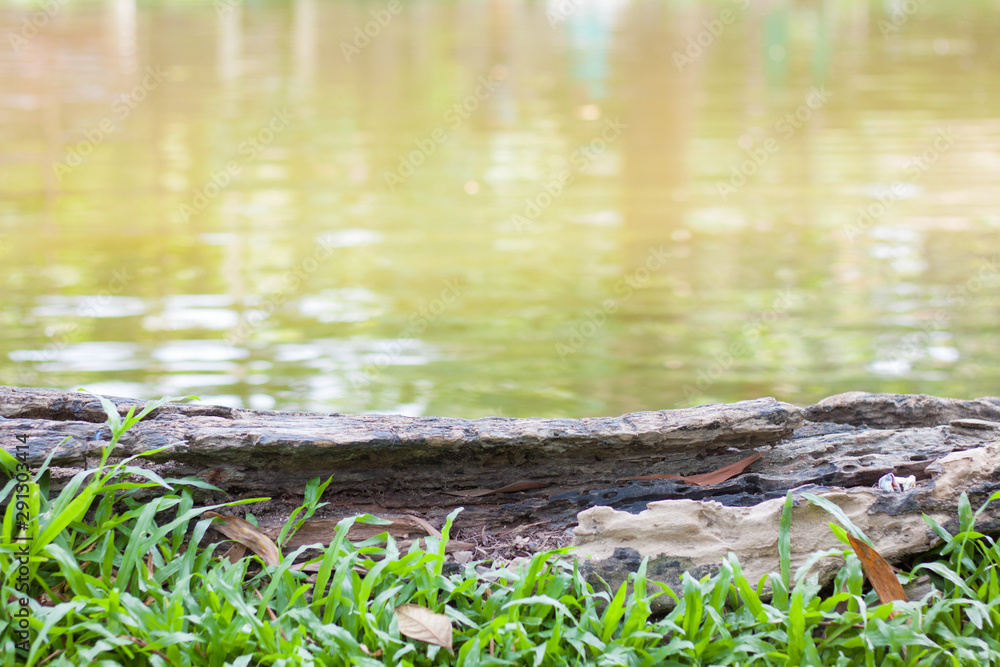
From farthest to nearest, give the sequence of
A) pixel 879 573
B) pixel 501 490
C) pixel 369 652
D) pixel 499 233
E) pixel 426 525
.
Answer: pixel 499 233 < pixel 501 490 < pixel 426 525 < pixel 879 573 < pixel 369 652

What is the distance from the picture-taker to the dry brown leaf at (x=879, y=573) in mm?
2016

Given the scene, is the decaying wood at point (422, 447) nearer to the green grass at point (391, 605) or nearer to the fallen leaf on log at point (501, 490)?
the fallen leaf on log at point (501, 490)

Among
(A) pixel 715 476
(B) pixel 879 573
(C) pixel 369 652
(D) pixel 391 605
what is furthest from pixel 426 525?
(B) pixel 879 573

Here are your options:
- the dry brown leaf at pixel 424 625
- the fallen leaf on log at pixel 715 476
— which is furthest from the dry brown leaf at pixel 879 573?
the dry brown leaf at pixel 424 625

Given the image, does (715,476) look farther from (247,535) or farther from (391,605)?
(247,535)

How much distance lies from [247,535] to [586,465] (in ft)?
2.83

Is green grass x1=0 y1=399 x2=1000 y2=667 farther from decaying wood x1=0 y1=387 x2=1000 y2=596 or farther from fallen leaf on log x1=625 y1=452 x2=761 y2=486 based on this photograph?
fallen leaf on log x1=625 y1=452 x2=761 y2=486

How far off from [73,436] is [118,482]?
0.17 meters

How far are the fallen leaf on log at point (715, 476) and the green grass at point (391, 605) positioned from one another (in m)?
0.24

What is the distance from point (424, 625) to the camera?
6.14ft

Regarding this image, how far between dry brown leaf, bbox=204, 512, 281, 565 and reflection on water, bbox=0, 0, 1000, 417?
1906 millimetres

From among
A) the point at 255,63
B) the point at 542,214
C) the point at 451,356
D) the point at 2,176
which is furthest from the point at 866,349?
the point at 255,63

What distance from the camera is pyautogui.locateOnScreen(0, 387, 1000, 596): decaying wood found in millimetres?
2137

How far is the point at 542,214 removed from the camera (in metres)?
6.70
